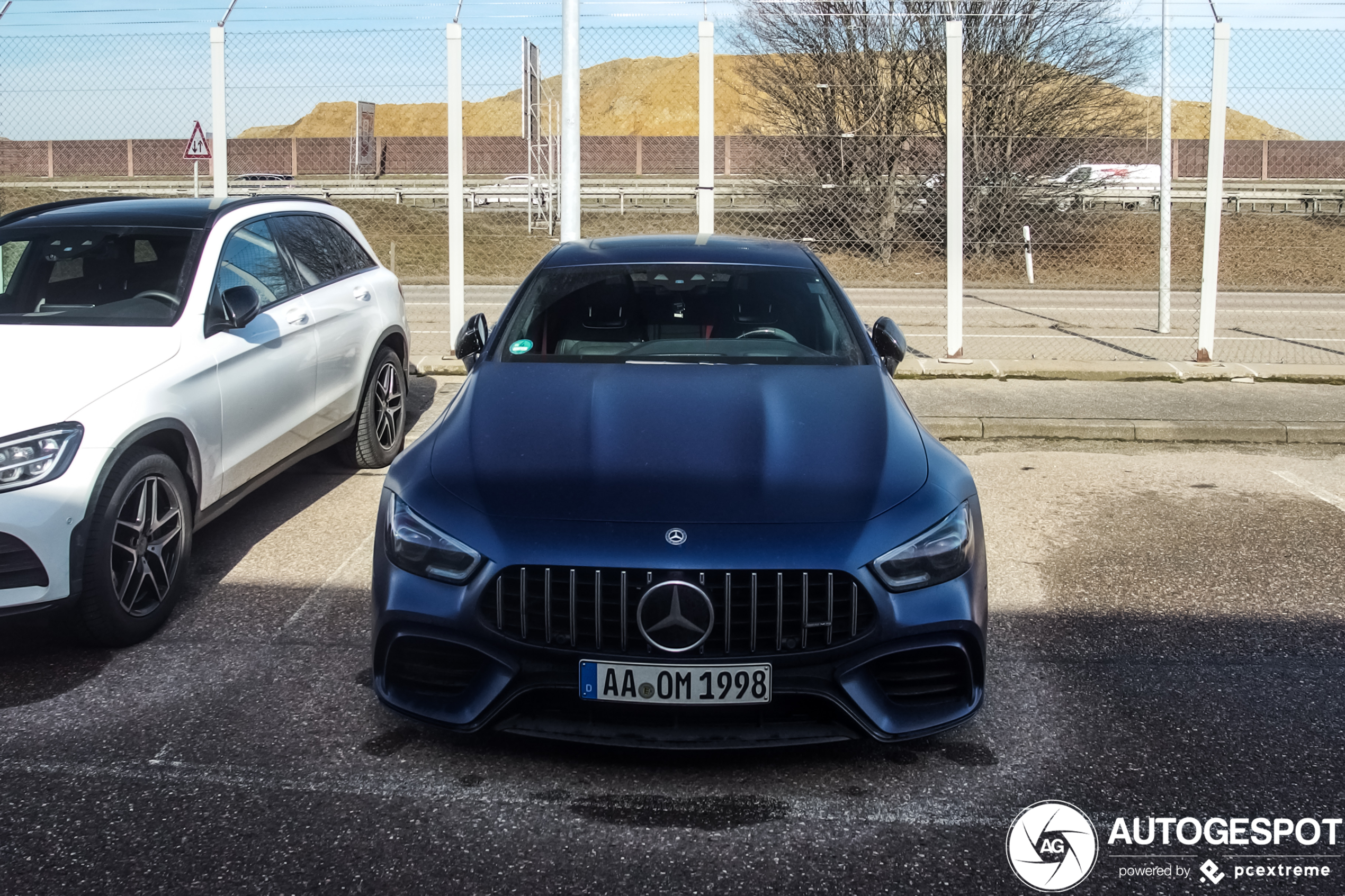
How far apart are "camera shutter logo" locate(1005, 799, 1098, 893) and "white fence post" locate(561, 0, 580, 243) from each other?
7.14 m

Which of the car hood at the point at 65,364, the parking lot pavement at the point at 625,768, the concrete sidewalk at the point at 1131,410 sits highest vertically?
the car hood at the point at 65,364

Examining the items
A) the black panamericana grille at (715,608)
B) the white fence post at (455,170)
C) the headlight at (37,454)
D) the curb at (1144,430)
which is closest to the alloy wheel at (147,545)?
the headlight at (37,454)

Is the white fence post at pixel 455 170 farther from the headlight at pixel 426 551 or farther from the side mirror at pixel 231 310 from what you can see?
the headlight at pixel 426 551

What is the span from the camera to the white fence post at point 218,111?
10547 mm

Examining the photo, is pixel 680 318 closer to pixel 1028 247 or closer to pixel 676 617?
pixel 676 617

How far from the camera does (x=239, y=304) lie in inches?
211

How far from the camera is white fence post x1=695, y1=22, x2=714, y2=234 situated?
32.8 feet

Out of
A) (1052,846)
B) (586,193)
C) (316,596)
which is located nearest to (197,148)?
(586,193)

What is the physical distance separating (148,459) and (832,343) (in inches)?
102

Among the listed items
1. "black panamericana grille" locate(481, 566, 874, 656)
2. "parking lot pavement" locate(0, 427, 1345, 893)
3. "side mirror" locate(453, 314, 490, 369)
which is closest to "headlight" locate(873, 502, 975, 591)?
"black panamericana grille" locate(481, 566, 874, 656)

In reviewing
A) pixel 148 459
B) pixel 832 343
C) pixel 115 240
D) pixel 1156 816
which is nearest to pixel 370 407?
pixel 115 240

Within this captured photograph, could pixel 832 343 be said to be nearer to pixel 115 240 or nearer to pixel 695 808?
pixel 695 808

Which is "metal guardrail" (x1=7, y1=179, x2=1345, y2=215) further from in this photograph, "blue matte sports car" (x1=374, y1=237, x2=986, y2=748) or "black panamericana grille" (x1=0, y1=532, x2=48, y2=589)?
"blue matte sports car" (x1=374, y1=237, x2=986, y2=748)

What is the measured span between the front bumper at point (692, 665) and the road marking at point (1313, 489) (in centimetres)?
398
